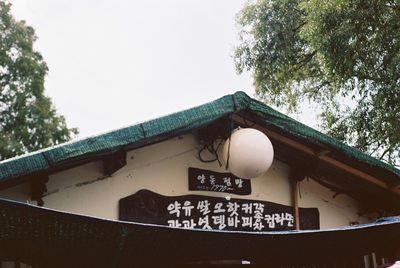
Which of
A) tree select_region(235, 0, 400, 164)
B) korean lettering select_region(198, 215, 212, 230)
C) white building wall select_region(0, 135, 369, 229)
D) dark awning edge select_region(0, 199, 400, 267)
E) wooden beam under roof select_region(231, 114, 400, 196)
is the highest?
tree select_region(235, 0, 400, 164)

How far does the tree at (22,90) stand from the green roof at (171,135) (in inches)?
667

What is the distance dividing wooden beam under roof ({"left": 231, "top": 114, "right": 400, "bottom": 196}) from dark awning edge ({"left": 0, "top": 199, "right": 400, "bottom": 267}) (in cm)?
168

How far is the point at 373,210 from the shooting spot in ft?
22.2

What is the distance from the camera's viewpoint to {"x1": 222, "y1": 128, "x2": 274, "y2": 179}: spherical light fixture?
201 inches

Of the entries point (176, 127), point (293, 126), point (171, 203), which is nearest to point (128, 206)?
Answer: point (171, 203)

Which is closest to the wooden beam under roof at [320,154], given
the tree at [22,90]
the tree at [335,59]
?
the tree at [335,59]

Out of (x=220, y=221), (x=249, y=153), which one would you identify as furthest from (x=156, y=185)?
(x=249, y=153)

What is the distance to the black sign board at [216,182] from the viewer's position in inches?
222

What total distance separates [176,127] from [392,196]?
345 cm

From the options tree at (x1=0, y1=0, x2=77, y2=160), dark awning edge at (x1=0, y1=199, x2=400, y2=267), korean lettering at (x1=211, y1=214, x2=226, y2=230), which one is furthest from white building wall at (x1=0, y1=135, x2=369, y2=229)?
tree at (x1=0, y1=0, x2=77, y2=160)

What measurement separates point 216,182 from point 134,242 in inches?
99.3

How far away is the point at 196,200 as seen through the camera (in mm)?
5586

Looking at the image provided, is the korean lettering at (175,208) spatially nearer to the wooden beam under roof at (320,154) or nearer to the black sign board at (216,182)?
the black sign board at (216,182)

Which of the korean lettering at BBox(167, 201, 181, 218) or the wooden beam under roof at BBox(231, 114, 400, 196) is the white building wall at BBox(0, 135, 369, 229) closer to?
the korean lettering at BBox(167, 201, 181, 218)
